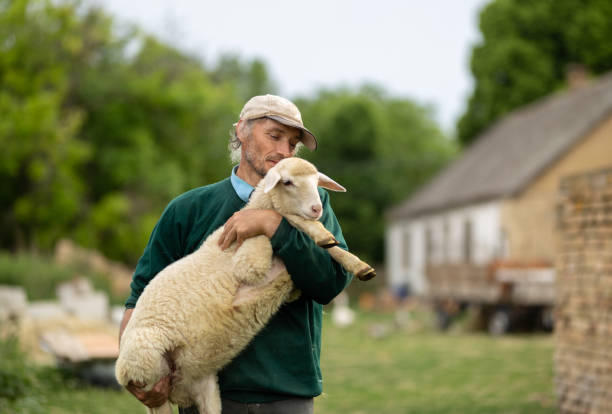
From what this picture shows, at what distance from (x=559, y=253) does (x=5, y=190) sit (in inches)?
935

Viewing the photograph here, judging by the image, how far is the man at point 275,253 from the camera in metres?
3.39

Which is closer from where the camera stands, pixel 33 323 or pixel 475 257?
pixel 33 323

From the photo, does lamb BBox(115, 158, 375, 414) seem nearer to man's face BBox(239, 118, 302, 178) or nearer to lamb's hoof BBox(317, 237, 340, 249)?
lamb's hoof BBox(317, 237, 340, 249)

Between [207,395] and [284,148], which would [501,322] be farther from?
[207,395]

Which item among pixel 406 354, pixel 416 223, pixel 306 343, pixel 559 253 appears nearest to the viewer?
pixel 306 343

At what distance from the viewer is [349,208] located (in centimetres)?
4359

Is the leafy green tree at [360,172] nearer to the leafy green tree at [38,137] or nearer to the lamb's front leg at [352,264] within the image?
the leafy green tree at [38,137]

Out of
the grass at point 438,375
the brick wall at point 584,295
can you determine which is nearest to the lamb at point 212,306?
the grass at point 438,375

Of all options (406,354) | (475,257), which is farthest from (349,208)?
(406,354)

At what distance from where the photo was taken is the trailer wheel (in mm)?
20219

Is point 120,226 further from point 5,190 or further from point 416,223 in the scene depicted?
point 416,223

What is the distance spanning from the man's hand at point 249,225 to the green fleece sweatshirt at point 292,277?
0.05m

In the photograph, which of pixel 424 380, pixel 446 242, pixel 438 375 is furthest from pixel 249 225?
pixel 446 242

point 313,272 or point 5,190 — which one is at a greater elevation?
point 5,190
